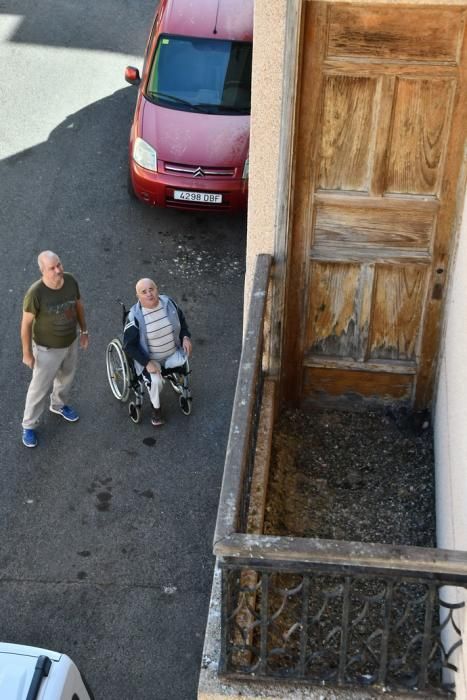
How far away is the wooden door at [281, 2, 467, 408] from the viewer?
17.2ft

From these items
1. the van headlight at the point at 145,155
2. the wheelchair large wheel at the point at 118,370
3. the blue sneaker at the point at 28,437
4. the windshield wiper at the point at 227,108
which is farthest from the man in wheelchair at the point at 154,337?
the windshield wiper at the point at 227,108

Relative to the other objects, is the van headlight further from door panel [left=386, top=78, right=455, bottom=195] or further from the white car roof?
the white car roof

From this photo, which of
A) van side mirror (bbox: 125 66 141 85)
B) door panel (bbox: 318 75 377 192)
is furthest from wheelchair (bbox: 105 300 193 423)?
van side mirror (bbox: 125 66 141 85)

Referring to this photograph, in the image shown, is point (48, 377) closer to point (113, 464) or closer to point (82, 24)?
point (113, 464)

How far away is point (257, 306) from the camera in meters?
5.48

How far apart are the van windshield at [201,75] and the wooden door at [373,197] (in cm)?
522

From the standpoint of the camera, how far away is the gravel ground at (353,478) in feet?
18.6

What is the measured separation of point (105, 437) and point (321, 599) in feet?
10.6

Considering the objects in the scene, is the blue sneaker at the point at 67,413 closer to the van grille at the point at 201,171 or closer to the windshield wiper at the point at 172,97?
the van grille at the point at 201,171

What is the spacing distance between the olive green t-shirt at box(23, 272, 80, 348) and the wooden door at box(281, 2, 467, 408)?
1.99 metres

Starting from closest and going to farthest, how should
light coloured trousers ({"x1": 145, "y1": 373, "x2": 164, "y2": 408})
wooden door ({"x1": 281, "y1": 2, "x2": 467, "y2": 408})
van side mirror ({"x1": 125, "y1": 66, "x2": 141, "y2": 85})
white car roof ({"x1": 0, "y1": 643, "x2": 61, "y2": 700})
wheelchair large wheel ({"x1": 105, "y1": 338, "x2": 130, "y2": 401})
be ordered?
white car roof ({"x1": 0, "y1": 643, "x2": 61, "y2": 700}), wooden door ({"x1": 281, "y1": 2, "x2": 467, "y2": 408}), light coloured trousers ({"x1": 145, "y1": 373, "x2": 164, "y2": 408}), wheelchair large wheel ({"x1": 105, "y1": 338, "x2": 130, "y2": 401}), van side mirror ({"x1": 125, "y1": 66, "x2": 141, "y2": 85})

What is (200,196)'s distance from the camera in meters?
10.6

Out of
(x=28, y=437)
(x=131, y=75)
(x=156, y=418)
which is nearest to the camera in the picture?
(x=28, y=437)

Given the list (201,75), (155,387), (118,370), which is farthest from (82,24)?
(155,387)
